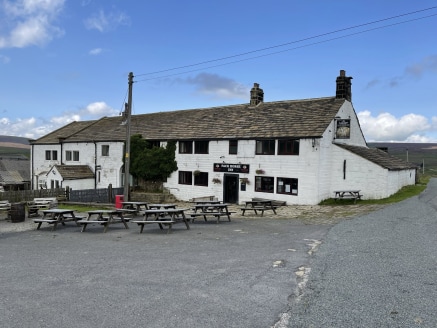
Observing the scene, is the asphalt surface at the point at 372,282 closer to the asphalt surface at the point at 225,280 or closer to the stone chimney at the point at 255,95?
the asphalt surface at the point at 225,280

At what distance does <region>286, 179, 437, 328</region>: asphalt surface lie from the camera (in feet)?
17.4

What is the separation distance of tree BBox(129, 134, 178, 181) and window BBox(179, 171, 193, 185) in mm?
A: 809

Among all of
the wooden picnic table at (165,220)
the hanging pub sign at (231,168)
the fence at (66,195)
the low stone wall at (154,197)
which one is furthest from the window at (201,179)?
the wooden picnic table at (165,220)

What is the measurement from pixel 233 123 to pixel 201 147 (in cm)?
340

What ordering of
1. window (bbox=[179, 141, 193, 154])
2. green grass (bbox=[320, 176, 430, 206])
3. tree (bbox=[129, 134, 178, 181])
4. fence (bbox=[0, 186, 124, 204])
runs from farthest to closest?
tree (bbox=[129, 134, 178, 181])
window (bbox=[179, 141, 193, 154])
fence (bbox=[0, 186, 124, 204])
green grass (bbox=[320, 176, 430, 206])

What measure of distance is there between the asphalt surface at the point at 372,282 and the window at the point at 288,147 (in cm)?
1267

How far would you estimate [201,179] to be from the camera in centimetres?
2981

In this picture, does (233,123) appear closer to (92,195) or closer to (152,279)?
(92,195)

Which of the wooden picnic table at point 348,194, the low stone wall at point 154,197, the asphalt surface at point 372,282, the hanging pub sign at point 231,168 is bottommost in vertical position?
the low stone wall at point 154,197

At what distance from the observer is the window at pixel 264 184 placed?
2588cm

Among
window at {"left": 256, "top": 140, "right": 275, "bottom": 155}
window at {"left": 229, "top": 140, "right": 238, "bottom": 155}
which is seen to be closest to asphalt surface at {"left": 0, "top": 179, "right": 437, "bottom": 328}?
window at {"left": 256, "top": 140, "right": 275, "bottom": 155}

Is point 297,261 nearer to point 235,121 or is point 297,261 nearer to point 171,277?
point 171,277

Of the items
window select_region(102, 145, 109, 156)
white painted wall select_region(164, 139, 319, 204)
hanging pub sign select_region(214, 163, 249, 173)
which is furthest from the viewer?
window select_region(102, 145, 109, 156)

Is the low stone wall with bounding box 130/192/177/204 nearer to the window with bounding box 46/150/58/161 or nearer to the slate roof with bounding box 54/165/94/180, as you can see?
the slate roof with bounding box 54/165/94/180
